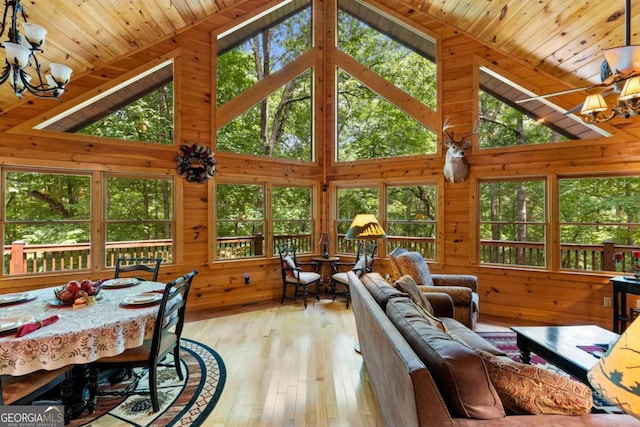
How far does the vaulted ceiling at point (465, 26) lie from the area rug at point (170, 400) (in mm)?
3692

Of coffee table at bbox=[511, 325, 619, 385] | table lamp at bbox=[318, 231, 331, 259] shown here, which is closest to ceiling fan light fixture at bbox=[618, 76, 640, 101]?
coffee table at bbox=[511, 325, 619, 385]

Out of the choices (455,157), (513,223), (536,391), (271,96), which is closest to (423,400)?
(536,391)

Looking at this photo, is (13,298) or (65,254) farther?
(65,254)

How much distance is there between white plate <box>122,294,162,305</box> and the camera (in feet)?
7.85

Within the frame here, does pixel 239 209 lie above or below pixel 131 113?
below

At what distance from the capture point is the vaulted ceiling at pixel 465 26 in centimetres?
336

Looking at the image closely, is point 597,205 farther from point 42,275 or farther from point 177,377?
point 42,275

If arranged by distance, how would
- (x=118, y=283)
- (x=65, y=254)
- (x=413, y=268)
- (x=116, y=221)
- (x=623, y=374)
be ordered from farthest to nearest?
1. (x=116, y=221)
2. (x=65, y=254)
3. (x=413, y=268)
4. (x=118, y=283)
5. (x=623, y=374)

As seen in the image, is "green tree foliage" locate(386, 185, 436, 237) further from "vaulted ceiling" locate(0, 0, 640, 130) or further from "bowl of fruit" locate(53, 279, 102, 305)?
"bowl of fruit" locate(53, 279, 102, 305)

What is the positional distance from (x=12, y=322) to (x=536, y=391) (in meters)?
2.98

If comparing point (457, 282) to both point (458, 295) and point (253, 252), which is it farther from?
point (253, 252)

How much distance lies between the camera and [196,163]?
476 centimetres

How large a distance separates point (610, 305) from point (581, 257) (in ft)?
2.22

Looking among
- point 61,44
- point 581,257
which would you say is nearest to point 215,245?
point 61,44
